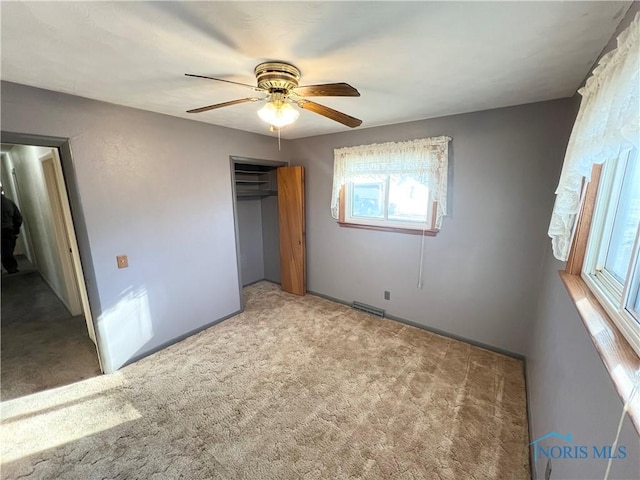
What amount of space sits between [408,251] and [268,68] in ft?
7.48

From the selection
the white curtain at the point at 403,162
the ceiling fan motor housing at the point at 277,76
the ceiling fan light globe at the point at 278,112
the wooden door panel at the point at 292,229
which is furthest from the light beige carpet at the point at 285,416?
the ceiling fan motor housing at the point at 277,76

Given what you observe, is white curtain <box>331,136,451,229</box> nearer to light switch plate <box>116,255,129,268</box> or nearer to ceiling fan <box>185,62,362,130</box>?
ceiling fan <box>185,62,362,130</box>

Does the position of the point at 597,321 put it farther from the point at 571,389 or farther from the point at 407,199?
the point at 407,199

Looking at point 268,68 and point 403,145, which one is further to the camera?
point 403,145

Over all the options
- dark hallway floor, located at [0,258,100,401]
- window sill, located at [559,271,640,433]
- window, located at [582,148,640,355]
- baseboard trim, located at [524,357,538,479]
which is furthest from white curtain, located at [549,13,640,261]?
dark hallway floor, located at [0,258,100,401]

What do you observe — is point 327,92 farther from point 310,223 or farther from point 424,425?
point 310,223

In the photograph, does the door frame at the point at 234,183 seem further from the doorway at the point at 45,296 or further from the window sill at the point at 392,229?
the doorway at the point at 45,296

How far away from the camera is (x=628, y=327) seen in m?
0.87

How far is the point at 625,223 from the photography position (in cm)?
112

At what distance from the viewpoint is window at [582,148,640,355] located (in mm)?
882

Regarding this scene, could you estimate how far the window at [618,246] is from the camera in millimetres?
882

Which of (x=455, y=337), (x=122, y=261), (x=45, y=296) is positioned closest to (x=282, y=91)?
(x=122, y=261)

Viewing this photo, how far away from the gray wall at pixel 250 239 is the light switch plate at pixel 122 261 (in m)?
1.93

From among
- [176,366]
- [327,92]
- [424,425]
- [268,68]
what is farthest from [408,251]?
[176,366]
